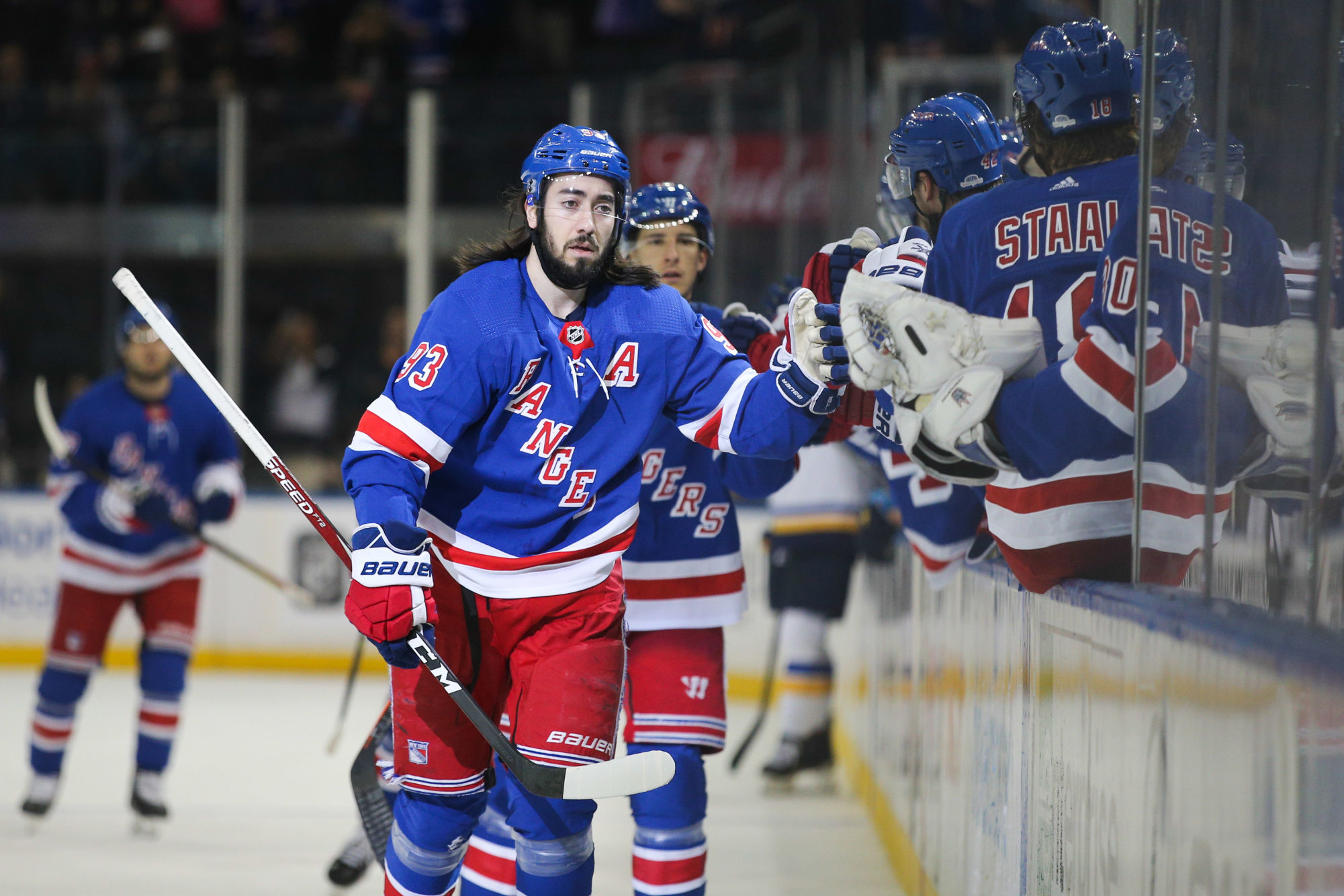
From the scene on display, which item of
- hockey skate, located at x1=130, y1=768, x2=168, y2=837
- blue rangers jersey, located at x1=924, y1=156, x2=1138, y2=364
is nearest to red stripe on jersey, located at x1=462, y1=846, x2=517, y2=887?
blue rangers jersey, located at x1=924, y1=156, x2=1138, y2=364

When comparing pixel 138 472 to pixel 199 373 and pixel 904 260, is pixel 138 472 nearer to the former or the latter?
pixel 199 373

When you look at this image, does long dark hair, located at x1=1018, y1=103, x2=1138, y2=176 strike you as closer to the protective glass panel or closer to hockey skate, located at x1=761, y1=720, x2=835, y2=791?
the protective glass panel

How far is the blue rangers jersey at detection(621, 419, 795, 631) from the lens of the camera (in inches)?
108

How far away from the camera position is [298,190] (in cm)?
819

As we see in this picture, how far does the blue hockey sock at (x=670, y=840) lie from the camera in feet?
8.51

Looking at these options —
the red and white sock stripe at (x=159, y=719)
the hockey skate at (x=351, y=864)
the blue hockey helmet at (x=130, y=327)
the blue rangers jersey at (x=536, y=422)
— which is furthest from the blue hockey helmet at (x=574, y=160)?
the red and white sock stripe at (x=159, y=719)

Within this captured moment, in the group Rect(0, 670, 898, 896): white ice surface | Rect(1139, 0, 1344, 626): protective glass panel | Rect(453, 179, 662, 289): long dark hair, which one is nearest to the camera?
Rect(1139, 0, 1344, 626): protective glass panel

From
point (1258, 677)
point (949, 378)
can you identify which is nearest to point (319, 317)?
point (949, 378)

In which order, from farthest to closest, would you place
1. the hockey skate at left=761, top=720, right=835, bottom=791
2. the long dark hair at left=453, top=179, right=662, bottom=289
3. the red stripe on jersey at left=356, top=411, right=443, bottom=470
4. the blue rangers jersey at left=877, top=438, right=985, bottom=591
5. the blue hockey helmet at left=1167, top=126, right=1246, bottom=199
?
the hockey skate at left=761, top=720, right=835, bottom=791 < the blue rangers jersey at left=877, top=438, right=985, bottom=591 < the long dark hair at left=453, top=179, right=662, bottom=289 < the red stripe on jersey at left=356, top=411, right=443, bottom=470 < the blue hockey helmet at left=1167, top=126, right=1246, bottom=199

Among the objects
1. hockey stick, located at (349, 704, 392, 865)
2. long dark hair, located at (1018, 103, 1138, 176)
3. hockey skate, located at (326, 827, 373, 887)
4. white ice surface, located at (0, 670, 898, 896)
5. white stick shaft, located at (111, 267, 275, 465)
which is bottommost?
white ice surface, located at (0, 670, 898, 896)

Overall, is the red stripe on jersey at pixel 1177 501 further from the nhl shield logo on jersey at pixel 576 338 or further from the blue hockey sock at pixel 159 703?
the blue hockey sock at pixel 159 703

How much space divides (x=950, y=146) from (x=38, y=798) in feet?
10.5

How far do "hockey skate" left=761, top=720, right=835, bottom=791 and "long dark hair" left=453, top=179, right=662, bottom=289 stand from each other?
2.68 m

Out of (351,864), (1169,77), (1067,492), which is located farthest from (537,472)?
(351,864)
